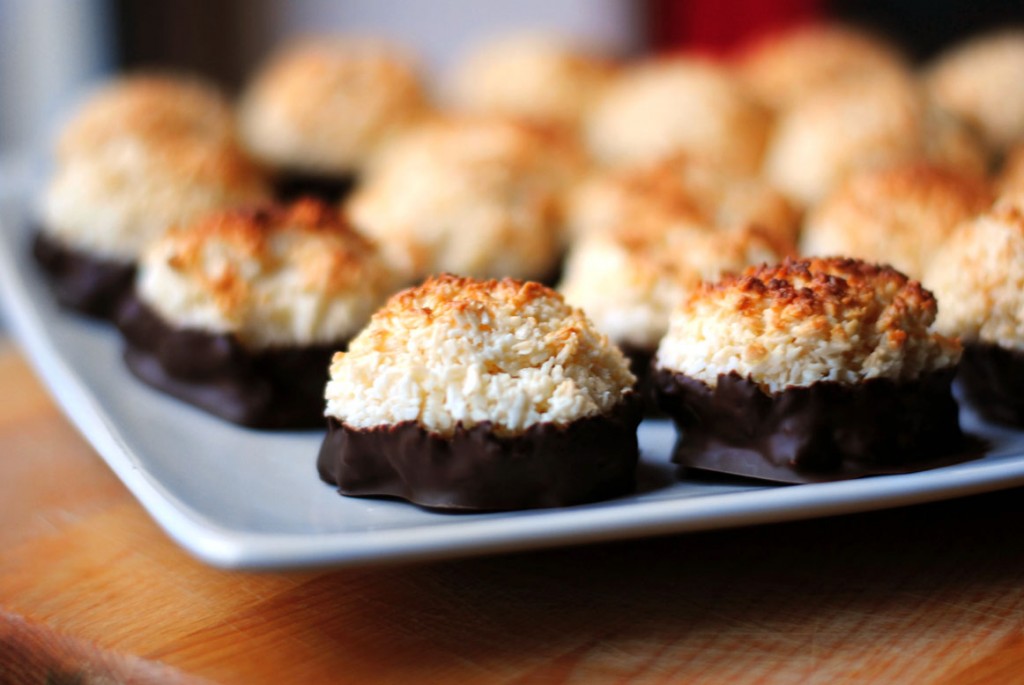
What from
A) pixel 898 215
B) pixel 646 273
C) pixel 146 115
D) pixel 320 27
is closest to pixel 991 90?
pixel 898 215

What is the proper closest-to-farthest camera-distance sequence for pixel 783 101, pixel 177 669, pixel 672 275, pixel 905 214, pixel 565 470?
pixel 177 669 → pixel 565 470 → pixel 672 275 → pixel 905 214 → pixel 783 101

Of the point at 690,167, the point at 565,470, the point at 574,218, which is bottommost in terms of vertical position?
the point at 565,470

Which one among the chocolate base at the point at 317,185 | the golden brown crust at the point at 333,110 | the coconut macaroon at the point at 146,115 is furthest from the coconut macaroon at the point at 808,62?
the coconut macaroon at the point at 146,115

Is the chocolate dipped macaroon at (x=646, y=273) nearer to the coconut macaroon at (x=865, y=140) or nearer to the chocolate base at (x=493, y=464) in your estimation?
the chocolate base at (x=493, y=464)

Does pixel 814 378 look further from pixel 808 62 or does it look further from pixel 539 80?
pixel 808 62

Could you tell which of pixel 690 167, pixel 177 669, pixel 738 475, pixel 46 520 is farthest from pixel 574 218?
pixel 177 669

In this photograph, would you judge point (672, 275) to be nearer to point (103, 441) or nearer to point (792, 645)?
point (792, 645)
